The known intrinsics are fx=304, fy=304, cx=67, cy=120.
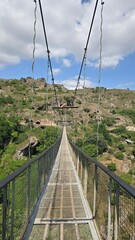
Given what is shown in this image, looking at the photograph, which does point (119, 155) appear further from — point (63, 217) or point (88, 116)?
point (63, 217)

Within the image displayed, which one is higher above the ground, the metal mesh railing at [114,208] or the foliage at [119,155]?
the metal mesh railing at [114,208]

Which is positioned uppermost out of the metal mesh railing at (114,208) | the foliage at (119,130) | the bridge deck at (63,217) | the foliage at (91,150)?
the metal mesh railing at (114,208)

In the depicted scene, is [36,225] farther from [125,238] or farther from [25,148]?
[25,148]

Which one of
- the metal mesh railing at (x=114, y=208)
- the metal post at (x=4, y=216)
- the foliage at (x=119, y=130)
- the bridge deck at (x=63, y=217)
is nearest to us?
the metal mesh railing at (x=114, y=208)

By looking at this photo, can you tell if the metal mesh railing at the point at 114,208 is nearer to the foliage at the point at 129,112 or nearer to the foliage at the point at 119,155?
the foliage at the point at 119,155

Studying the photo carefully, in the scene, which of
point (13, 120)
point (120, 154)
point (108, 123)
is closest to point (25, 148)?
point (13, 120)

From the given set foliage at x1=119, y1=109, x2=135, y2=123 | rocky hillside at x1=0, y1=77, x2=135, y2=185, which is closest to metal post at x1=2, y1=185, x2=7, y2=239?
rocky hillside at x1=0, y1=77, x2=135, y2=185

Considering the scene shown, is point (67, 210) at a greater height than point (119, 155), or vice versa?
point (67, 210)

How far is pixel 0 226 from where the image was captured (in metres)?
2.21

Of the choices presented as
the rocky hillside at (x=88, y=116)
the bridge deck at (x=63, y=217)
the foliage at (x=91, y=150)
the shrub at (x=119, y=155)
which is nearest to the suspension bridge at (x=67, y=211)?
the bridge deck at (x=63, y=217)

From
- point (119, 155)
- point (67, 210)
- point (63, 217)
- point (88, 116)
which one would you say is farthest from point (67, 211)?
point (88, 116)

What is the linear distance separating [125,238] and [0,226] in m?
0.94

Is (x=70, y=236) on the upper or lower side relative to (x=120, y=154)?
upper

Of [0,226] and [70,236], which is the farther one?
[70,236]
